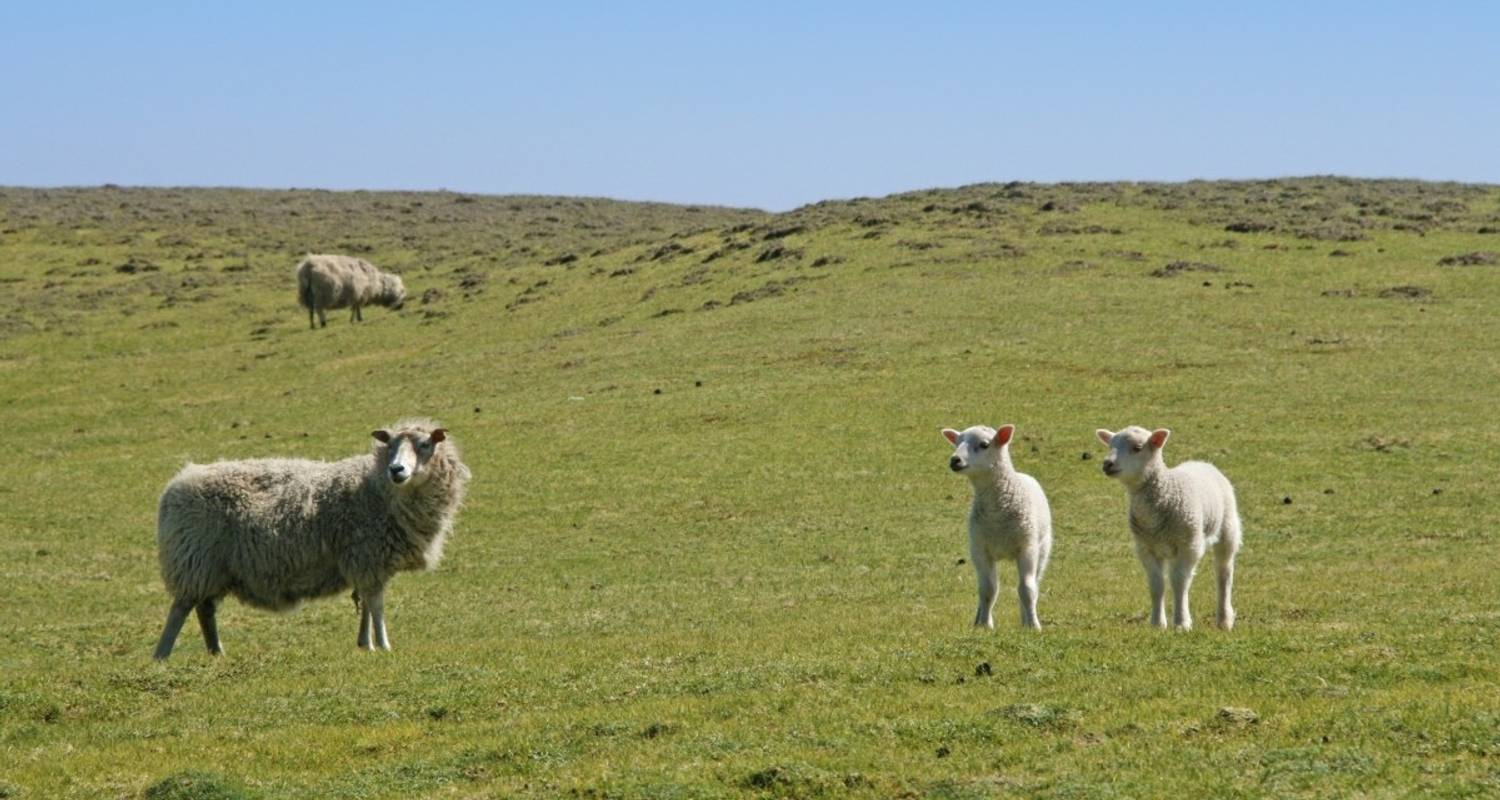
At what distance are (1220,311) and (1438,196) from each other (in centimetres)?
3510

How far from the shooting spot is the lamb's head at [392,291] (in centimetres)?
6512

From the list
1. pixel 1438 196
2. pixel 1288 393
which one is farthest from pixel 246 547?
pixel 1438 196

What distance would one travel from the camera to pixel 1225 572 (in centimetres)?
1708

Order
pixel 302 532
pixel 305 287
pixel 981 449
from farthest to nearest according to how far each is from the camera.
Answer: pixel 305 287
pixel 302 532
pixel 981 449

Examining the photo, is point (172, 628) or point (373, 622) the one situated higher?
point (373, 622)

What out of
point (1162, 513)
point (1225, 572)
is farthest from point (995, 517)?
point (1225, 572)

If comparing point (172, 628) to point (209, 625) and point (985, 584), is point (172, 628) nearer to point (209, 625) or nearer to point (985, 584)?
point (209, 625)

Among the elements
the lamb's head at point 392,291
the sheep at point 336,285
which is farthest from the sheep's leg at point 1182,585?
the lamb's head at point 392,291

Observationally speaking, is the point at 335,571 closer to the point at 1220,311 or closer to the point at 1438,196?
the point at 1220,311

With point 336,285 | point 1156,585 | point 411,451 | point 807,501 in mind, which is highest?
point 336,285

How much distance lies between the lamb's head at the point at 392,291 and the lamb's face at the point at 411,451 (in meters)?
47.2

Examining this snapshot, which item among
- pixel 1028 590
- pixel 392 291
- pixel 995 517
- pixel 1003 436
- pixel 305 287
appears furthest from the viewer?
pixel 392 291

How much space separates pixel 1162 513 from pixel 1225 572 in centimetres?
142

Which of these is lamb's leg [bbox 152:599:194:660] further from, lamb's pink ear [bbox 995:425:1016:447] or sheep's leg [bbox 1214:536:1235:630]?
sheep's leg [bbox 1214:536:1235:630]
